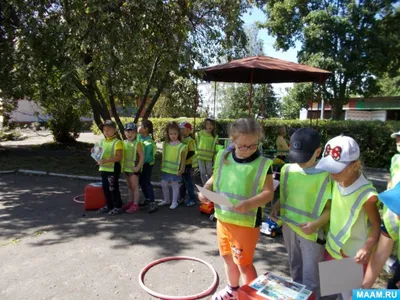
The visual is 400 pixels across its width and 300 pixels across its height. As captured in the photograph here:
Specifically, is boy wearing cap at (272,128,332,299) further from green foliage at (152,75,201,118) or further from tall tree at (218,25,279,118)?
tall tree at (218,25,279,118)

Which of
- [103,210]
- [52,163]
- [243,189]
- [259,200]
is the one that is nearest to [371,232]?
[259,200]

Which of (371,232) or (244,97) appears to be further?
(244,97)

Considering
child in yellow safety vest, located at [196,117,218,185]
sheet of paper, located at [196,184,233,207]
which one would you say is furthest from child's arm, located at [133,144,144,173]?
sheet of paper, located at [196,184,233,207]

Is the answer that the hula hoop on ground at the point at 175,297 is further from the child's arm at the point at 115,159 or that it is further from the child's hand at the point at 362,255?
the child's arm at the point at 115,159

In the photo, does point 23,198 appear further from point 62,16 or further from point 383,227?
point 383,227

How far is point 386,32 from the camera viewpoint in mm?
19781

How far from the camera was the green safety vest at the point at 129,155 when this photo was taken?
5625mm

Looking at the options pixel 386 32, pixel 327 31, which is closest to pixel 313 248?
pixel 327 31

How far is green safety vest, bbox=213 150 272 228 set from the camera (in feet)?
8.46

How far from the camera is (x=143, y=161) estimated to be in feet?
18.8

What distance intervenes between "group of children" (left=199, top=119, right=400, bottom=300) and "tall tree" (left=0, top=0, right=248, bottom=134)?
14.9 ft

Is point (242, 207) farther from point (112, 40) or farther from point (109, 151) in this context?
point (112, 40)

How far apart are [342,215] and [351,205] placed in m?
0.12

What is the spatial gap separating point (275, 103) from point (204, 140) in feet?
93.3
